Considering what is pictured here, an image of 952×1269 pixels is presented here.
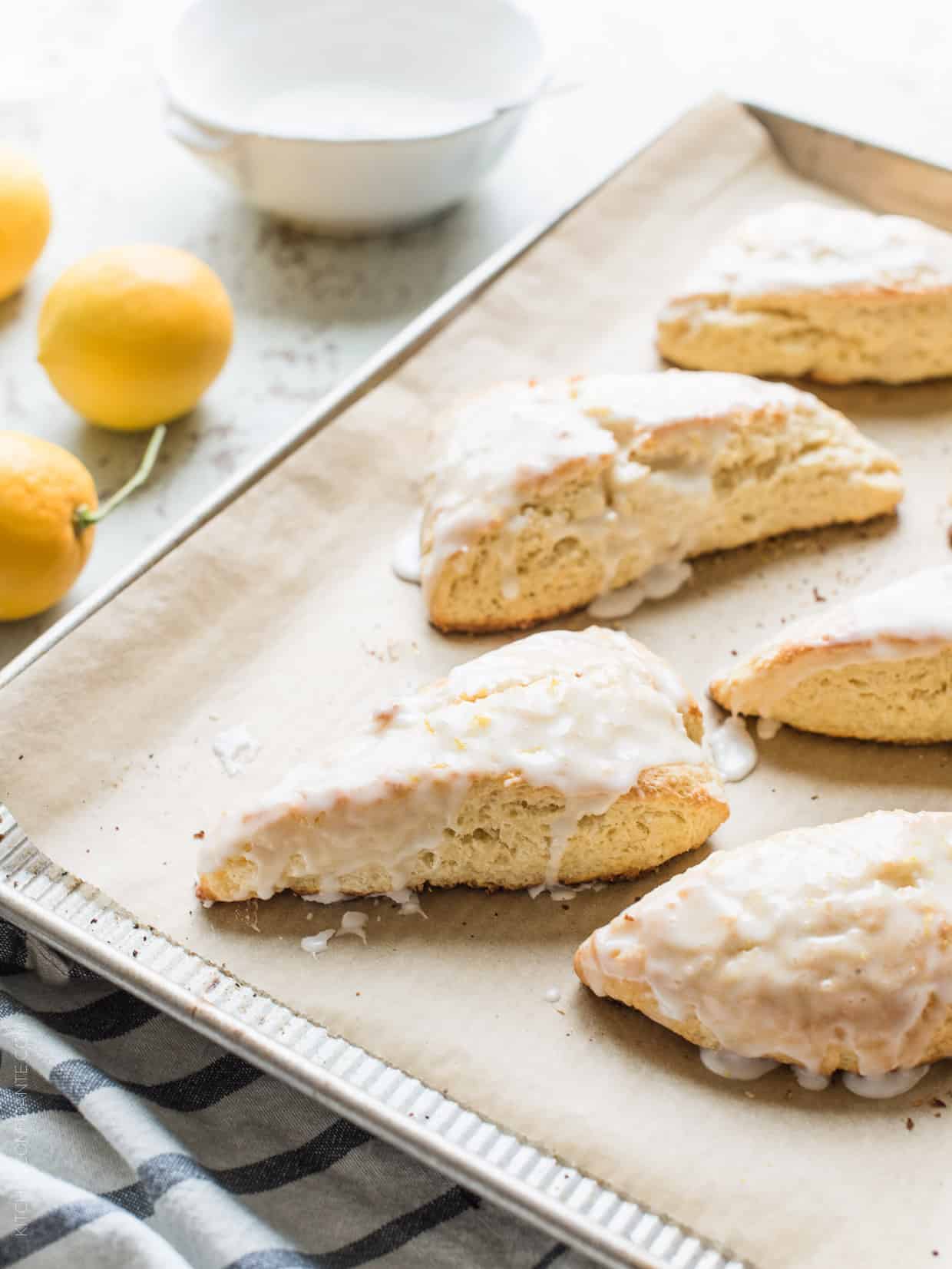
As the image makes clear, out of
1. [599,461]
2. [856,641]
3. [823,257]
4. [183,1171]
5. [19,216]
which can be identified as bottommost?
[183,1171]

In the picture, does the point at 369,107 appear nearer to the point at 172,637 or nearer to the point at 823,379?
the point at 823,379

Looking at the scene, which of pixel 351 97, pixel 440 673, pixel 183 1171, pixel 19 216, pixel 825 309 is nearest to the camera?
pixel 183 1171

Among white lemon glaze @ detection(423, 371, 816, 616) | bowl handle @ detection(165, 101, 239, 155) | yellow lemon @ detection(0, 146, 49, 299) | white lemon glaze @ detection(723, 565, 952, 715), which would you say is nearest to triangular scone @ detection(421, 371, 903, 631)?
white lemon glaze @ detection(423, 371, 816, 616)

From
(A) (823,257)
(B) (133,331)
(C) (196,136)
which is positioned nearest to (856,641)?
(A) (823,257)

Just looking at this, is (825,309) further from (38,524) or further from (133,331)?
(38,524)

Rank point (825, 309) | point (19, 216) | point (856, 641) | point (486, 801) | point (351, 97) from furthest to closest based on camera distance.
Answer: point (351, 97) → point (19, 216) → point (825, 309) → point (856, 641) → point (486, 801)

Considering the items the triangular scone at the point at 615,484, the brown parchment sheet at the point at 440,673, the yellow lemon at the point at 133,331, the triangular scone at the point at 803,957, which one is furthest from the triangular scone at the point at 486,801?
the yellow lemon at the point at 133,331

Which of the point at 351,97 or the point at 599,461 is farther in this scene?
the point at 351,97
